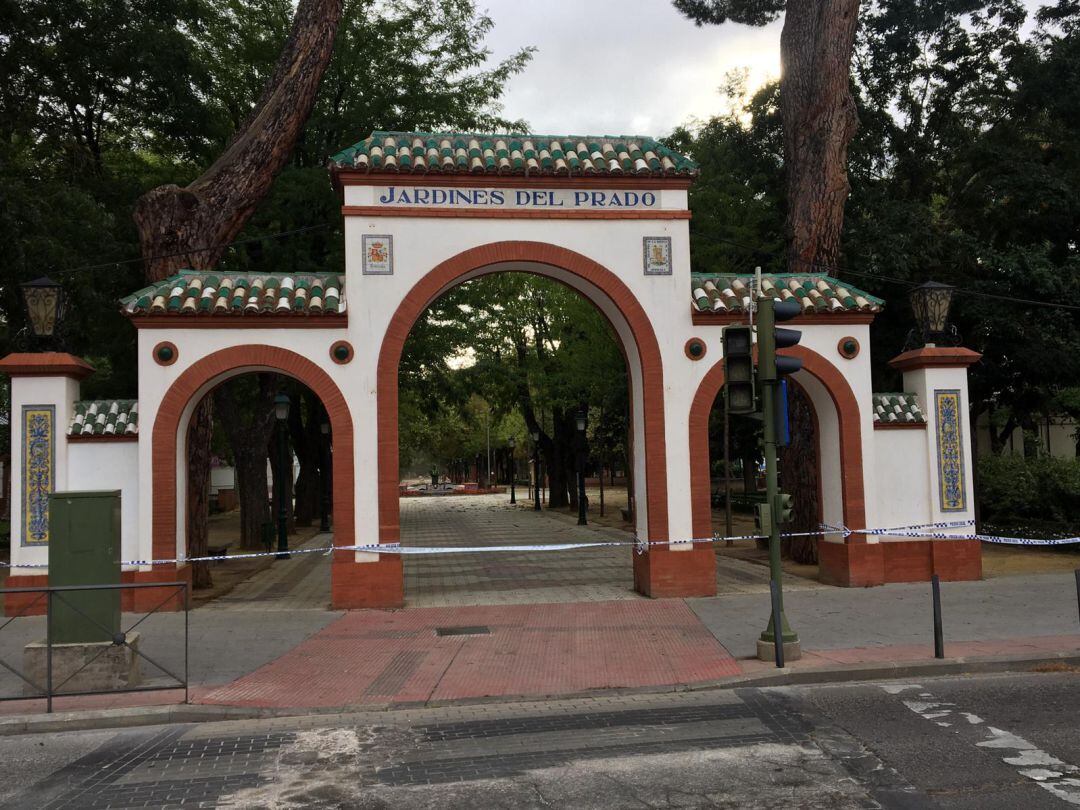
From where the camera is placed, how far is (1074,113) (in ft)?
67.9

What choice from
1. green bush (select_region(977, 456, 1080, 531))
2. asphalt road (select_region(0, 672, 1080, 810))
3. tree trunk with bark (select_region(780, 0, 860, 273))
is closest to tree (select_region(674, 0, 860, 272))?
tree trunk with bark (select_region(780, 0, 860, 273))

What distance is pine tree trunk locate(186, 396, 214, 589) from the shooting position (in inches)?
584

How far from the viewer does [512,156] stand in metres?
14.0

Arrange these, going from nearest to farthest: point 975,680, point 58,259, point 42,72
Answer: point 975,680
point 58,259
point 42,72

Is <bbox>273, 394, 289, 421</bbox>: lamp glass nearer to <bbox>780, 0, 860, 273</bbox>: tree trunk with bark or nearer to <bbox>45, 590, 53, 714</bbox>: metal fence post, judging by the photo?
<bbox>780, 0, 860, 273</bbox>: tree trunk with bark

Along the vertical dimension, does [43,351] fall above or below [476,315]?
below

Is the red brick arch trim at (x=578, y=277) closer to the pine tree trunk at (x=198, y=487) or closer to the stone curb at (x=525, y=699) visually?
the pine tree trunk at (x=198, y=487)

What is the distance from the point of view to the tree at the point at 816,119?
16.8m

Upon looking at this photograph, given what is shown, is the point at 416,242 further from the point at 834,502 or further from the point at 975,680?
the point at 975,680

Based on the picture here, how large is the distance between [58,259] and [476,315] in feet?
45.0

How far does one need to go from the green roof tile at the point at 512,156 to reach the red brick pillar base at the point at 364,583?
5.94 meters

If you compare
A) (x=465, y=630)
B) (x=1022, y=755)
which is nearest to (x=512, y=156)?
(x=465, y=630)

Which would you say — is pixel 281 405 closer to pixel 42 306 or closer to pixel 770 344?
pixel 42 306

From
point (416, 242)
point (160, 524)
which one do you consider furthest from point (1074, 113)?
point (160, 524)
